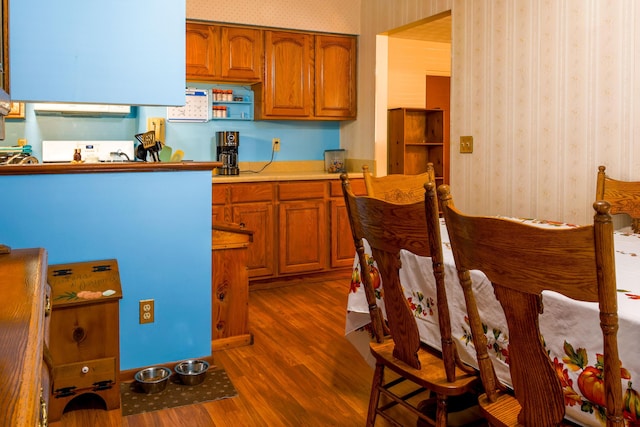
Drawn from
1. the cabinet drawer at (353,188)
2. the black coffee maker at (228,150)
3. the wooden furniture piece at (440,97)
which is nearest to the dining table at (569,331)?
the cabinet drawer at (353,188)

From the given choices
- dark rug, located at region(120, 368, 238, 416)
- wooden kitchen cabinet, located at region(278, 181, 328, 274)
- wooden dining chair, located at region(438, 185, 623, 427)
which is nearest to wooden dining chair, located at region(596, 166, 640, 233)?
wooden dining chair, located at region(438, 185, 623, 427)

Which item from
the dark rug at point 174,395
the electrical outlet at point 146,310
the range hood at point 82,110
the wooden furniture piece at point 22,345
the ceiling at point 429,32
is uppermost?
the ceiling at point 429,32

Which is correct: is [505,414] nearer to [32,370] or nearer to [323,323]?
[32,370]

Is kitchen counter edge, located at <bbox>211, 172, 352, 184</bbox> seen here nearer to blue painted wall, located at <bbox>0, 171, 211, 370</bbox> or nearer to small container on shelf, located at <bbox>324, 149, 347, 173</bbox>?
small container on shelf, located at <bbox>324, 149, 347, 173</bbox>

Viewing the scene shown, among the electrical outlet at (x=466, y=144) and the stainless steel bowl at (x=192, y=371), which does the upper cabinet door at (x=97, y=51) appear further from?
the electrical outlet at (x=466, y=144)

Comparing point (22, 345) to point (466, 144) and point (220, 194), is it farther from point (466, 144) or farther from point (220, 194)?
point (220, 194)

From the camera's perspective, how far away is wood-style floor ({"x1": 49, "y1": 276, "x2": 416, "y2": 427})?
8.00 feet

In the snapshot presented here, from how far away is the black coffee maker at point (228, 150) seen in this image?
16.3 feet

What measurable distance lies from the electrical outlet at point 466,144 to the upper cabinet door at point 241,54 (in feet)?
6.20

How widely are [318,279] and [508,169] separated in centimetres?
204

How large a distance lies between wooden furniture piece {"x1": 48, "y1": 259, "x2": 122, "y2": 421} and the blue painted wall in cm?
24

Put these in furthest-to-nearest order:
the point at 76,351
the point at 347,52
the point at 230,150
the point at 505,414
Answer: the point at 347,52 → the point at 230,150 → the point at 76,351 → the point at 505,414

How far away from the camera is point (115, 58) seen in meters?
2.72

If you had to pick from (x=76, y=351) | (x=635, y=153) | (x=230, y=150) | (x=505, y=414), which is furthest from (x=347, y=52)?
(x=505, y=414)
